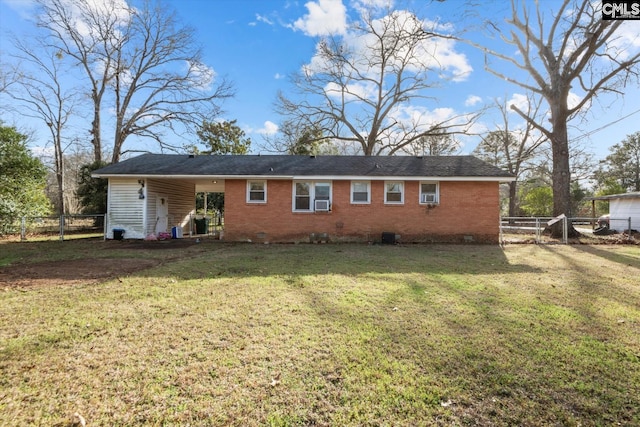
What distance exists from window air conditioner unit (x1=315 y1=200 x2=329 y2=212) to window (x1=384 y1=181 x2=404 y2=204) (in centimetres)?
261

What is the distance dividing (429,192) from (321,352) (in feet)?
37.1

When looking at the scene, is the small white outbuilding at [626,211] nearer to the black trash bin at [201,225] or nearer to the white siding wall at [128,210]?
the black trash bin at [201,225]

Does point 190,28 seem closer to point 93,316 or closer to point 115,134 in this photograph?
point 115,134

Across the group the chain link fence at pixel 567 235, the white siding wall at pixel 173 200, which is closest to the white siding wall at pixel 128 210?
the white siding wall at pixel 173 200

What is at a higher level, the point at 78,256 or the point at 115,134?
the point at 115,134

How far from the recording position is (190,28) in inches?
961

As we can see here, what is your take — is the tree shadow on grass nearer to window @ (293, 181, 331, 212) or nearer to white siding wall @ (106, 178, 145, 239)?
window @ (293, 181, 331, 212)

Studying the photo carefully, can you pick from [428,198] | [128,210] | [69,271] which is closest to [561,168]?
[428,198]

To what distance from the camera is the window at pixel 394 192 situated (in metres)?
13.0

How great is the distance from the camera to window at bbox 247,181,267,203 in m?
13.0

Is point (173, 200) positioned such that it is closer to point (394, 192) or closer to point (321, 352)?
point (394, 192)

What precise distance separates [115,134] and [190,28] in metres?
10.6

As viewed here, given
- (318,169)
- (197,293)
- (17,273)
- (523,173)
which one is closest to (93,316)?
(197,293)

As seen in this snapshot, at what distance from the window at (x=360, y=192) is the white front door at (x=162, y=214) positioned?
9.40 m
